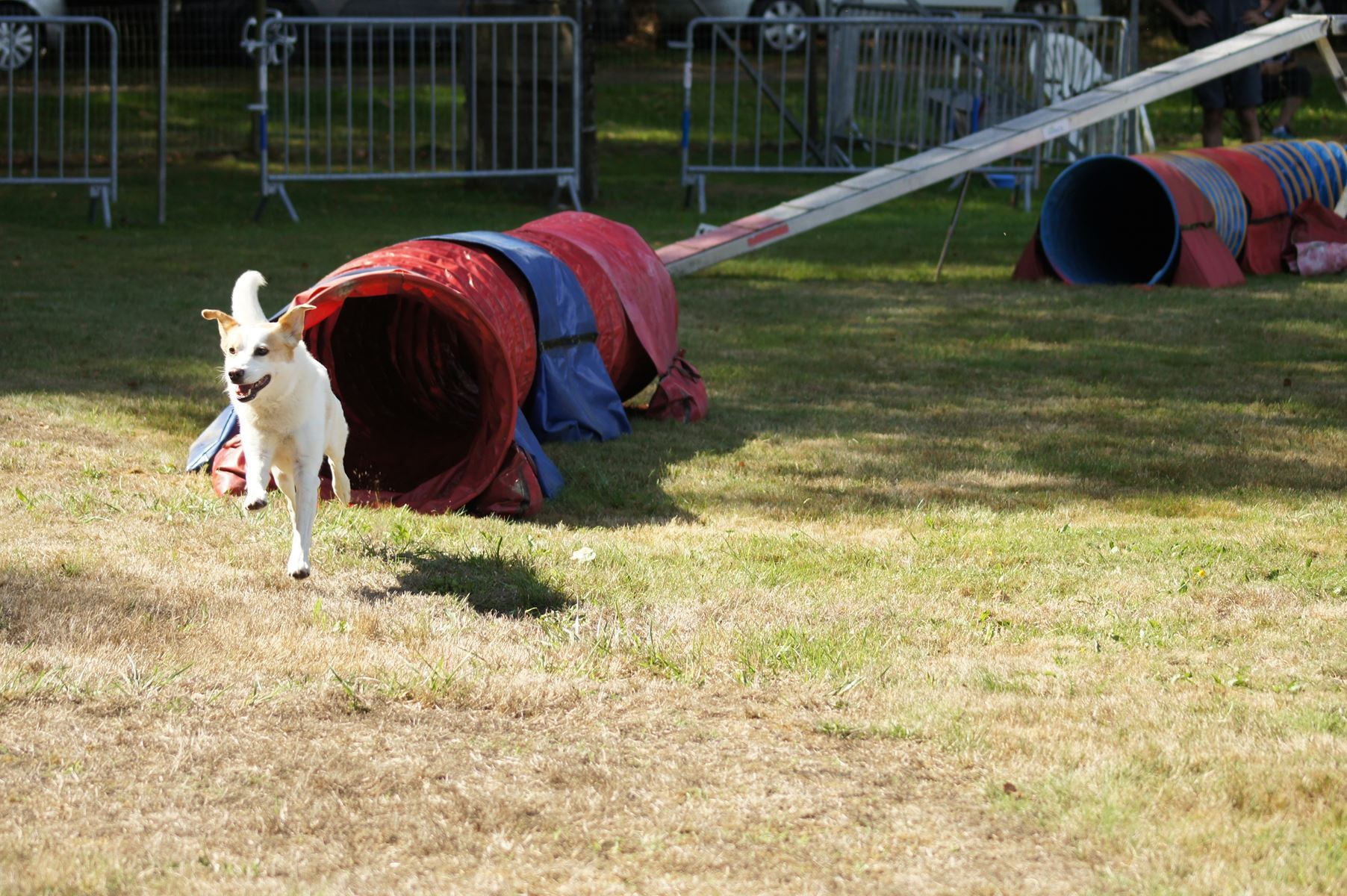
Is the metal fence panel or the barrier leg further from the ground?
the metal fence panel

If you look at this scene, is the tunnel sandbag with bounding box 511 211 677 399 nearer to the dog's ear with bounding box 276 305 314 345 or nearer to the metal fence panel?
the dog's ear with bounding box 276 305 314 345

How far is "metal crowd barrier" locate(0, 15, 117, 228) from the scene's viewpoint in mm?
17375

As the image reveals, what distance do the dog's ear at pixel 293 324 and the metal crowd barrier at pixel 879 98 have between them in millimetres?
11100

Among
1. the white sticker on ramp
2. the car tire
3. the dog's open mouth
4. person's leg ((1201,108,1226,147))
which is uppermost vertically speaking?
the car tire

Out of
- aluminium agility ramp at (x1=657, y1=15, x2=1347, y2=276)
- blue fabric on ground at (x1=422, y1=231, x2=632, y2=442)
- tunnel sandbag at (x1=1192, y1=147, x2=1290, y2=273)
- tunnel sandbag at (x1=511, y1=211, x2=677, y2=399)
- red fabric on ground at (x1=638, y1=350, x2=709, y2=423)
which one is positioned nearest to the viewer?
blue fabric on ground at (x1=422, y1=231, x2=632, y2=442)

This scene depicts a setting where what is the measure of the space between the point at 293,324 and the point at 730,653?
5.63ft

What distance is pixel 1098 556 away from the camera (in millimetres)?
5676

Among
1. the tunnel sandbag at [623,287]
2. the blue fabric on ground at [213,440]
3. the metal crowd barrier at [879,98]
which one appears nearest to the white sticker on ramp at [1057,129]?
the metal crowd barrier at [879,98]

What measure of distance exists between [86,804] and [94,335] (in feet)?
22.3

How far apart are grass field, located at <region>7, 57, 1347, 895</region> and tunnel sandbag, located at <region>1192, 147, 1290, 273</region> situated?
4.19 metres

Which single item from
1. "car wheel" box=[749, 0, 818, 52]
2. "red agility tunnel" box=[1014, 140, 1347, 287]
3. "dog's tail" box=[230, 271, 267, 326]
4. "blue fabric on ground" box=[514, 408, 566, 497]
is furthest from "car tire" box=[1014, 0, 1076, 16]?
"dog's tail" box=[230, 271, 267, 326]

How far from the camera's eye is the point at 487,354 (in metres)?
6.43

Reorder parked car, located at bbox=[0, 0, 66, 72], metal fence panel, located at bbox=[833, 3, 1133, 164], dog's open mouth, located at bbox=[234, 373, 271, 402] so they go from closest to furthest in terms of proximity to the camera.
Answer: dog's open mouth, located at bbox=[234, 373, 271, 402]
metal fence panel, located at bbox=[833, 3, 1133, 164]
parked car, located at bbox=[0, 0, 66, 72]

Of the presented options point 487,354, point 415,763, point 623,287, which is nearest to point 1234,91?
point 623,287
